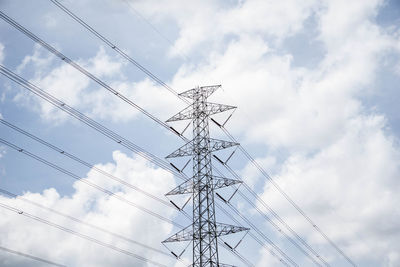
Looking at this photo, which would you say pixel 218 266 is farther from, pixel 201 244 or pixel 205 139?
pixel 205 139

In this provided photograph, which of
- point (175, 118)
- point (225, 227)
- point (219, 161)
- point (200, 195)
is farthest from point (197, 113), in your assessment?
point (225, 227)

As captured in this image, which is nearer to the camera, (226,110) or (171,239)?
(171,239)

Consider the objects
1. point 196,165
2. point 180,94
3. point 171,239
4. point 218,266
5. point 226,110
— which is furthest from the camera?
point 180,94

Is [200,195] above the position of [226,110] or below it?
below

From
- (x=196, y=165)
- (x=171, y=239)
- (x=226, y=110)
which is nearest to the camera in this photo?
(x=171, y=239)

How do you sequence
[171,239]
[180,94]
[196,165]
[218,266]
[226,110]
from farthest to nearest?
[180,94] < [226,110] < [196,165] < [171,239] < [218,266]

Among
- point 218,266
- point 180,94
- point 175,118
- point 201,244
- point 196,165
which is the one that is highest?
point 180,94

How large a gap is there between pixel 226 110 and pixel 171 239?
10.2 meters

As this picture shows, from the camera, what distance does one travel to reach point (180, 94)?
25.6 metres

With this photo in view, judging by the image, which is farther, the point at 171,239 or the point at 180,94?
the point at 180,94

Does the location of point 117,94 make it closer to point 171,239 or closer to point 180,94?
point 180,94

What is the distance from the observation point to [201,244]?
19.5m

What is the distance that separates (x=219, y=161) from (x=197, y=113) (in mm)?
4159

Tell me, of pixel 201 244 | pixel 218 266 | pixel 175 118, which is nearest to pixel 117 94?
pixel 175 118
